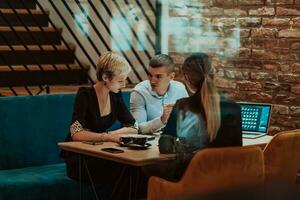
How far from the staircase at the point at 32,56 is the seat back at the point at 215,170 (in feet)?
8.40

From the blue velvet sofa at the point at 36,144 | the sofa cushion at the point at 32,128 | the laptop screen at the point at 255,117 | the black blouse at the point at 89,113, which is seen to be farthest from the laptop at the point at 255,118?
the sofa cushion at the point at 32,128

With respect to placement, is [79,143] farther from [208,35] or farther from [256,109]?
[208,35]

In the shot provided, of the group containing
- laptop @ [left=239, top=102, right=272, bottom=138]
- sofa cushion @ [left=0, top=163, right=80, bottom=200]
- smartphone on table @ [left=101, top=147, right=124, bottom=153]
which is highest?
laptop @ [left=239, top=102, right=272, bottom=138]

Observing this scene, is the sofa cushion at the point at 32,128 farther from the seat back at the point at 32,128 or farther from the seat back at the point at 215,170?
the seat back at the point at 215,170

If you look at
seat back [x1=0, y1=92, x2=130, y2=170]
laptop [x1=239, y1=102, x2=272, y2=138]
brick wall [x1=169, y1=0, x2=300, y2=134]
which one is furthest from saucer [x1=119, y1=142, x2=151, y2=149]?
brick wall [x1=169, y1=0, x2=300, y2=134]

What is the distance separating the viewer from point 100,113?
332cm

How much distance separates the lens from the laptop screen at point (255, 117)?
341cm

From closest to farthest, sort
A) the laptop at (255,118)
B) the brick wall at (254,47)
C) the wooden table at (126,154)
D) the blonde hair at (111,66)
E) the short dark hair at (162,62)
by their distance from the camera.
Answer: the wooden table at (126,154) < the blonde hair at (111,66) < the laptop at (255,118) < the short dark hair at (162,62) < the brick wall at (254,47)

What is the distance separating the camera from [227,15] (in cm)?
447

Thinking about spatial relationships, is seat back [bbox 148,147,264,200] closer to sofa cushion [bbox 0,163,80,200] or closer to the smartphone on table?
the smartphone on table

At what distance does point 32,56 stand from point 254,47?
2168mm

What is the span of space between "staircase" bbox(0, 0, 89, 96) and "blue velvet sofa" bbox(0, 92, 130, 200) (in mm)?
988

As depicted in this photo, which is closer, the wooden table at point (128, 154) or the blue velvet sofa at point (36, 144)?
the wooden table at point (128, 154)

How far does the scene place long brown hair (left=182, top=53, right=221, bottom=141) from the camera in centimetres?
267
